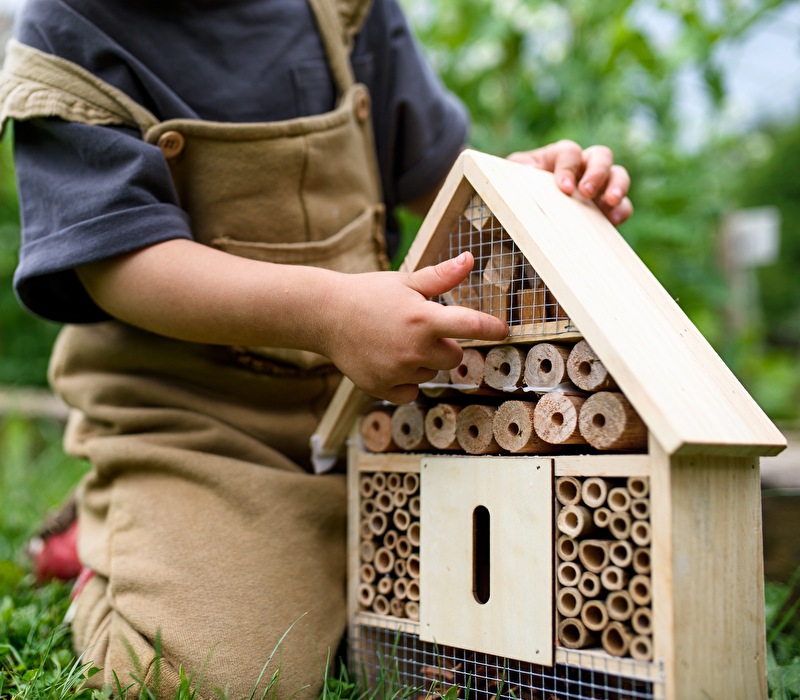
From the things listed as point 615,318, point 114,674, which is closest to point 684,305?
point 615,318

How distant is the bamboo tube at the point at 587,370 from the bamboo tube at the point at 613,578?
6.9 inches

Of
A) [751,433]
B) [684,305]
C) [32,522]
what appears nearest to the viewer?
[751,433]

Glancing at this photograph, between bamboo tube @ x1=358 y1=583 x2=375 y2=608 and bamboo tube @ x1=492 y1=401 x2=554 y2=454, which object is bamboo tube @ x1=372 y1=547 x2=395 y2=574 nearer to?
bamboo tube @ x1=358 y1=583 x2=375 y2=608

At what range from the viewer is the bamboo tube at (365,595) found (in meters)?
1.06

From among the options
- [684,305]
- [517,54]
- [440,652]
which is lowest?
[440,652]

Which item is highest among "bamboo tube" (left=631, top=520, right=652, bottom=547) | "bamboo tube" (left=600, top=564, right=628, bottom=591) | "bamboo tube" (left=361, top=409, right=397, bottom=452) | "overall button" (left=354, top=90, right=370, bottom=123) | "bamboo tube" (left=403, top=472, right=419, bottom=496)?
"overall button" (left=354, top=90, right=370, bottom=123)

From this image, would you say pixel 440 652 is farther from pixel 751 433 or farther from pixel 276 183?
pixel 276 183

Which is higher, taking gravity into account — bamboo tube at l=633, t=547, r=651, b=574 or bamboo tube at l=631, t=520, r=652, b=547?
bamboo tube at l=631, t=520, r=652, b=547

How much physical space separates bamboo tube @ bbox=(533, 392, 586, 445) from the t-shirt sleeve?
50cm

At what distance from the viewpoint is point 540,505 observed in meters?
0.86

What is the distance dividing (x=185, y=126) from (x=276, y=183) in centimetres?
15

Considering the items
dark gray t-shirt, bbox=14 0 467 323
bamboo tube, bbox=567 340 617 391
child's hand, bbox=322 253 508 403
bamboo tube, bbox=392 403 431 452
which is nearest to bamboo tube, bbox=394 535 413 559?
bamboo tube, bbox=392 403 431 452

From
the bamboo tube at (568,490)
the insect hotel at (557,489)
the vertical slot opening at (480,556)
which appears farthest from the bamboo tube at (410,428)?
the bamboo tube at (568,490)

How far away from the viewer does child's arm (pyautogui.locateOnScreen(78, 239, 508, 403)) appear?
879 mm
